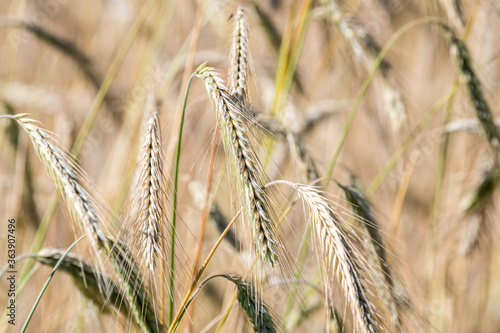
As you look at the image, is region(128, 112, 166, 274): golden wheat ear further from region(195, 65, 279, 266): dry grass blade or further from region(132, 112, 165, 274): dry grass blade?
region(195, 65, 279, 266): dry grass blade

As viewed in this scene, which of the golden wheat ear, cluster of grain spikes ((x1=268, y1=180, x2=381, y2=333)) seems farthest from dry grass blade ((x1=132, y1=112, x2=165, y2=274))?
cluster of grain spikes ((x1=268, y1=180, x2=381, y2=333))

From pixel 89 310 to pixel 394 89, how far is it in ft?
3.72

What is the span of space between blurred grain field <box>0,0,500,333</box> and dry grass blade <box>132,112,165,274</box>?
56 mm

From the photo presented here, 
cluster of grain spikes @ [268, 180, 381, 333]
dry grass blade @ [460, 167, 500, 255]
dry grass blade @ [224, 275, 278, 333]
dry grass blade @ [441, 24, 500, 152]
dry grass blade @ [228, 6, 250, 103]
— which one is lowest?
dry grass blade @ [224, 275, 278, 333]

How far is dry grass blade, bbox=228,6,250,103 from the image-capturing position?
1.03 metres

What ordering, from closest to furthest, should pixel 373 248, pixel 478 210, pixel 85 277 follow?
pixel 85 277 → pixel 373 248 → pixel 478 210

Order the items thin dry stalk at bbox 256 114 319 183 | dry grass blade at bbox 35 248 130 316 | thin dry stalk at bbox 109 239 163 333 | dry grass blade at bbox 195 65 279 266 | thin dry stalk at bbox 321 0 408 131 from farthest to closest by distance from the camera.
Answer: thin dry stalk at bbox 321 0 408 131
thin dry stalk at bbox 256 114 319 183
dry grass blade at bbox 35 248 130 316
thin dry stalk at bbox 109 239 163 333
dry grass blade at bbox 195 65 279 266

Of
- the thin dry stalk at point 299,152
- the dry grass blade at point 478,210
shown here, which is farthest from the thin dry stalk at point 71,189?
the dry grass blade at point 478,210

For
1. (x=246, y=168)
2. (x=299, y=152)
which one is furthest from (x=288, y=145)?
(x=246, y=168)

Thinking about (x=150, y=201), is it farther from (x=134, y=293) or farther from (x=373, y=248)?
(x=373, y=248)

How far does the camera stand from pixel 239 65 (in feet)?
3.47

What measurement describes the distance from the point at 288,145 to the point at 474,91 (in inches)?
23.7

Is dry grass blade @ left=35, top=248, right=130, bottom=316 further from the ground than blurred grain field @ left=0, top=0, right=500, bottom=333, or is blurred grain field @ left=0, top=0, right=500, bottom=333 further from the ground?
blurred grain field @ left=0, top=0, right=500, bottom=333

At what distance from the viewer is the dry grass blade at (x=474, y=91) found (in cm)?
155
